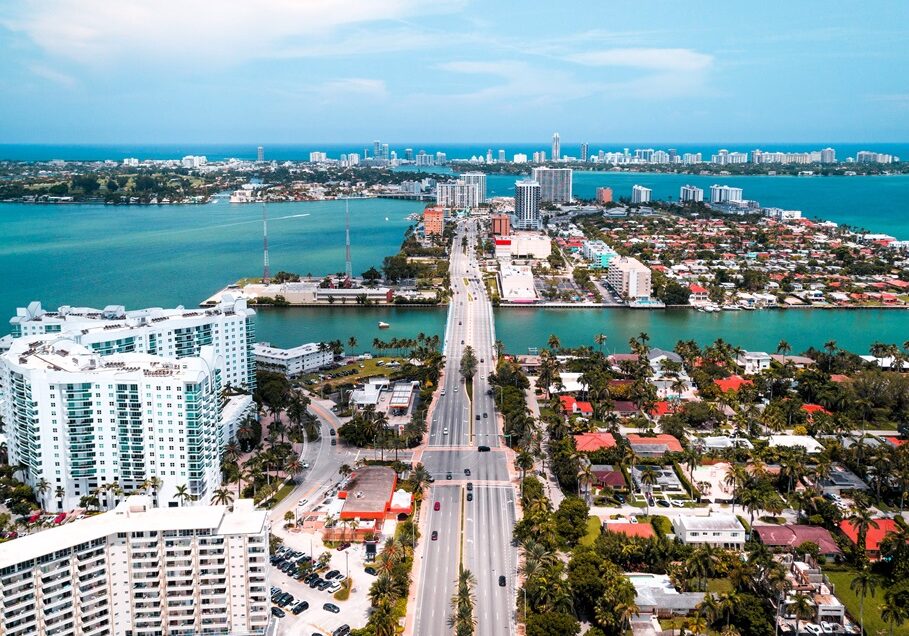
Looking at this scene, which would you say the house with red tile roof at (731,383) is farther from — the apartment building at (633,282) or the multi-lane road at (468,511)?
the apartment building at (633,282)

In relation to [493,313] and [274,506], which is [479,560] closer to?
[274,506]

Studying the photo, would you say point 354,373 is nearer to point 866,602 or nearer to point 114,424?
point 114,424

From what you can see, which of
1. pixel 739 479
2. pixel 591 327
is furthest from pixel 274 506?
pixel 591 327

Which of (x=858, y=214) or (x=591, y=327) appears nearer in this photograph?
(x=591, y=327)

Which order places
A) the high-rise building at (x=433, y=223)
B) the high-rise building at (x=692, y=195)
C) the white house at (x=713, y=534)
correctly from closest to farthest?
the white house at (x=713, y=534), the high-rise building at (x=433, y=223), the high-rise building at (x=692, y=195)

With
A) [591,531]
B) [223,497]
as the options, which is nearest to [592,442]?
[591,531]

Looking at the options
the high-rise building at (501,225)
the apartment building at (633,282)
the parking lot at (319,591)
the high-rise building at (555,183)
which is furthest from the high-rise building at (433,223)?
the parking lot at (319,591)

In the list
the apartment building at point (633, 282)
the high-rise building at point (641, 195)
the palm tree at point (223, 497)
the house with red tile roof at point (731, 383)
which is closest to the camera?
the palm tree at point (223, 497)

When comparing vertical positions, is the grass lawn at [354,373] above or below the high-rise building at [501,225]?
below
